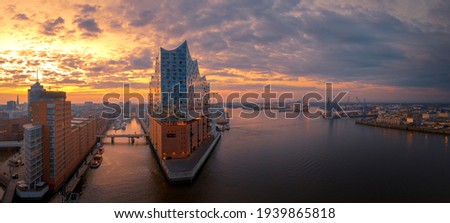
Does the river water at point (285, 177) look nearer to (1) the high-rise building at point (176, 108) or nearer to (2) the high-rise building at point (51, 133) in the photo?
→ (2) the high-rise building at point (51, 133)

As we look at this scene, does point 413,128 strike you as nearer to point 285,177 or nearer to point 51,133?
point 285,177

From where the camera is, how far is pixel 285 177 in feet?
21.2

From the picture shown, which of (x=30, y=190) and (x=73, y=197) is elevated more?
(x=30, y=190)

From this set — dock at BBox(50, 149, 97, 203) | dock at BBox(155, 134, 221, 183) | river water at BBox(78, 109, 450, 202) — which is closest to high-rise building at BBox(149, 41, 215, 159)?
dock at BBox(155, 134, 221, 183)

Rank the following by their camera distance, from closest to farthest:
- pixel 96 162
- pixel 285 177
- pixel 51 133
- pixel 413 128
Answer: pixel 51 133, pixel 285 177, pixel 96 162, pixel 413 128

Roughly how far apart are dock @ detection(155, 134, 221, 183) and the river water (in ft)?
0.57

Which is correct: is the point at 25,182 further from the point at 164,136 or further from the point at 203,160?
the point at 203,160

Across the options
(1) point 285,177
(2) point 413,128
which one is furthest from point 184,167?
(2) point 413,128

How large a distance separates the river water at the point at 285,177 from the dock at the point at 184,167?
0.17 meters

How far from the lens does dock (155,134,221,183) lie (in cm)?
617

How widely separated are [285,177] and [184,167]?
2.29 m
